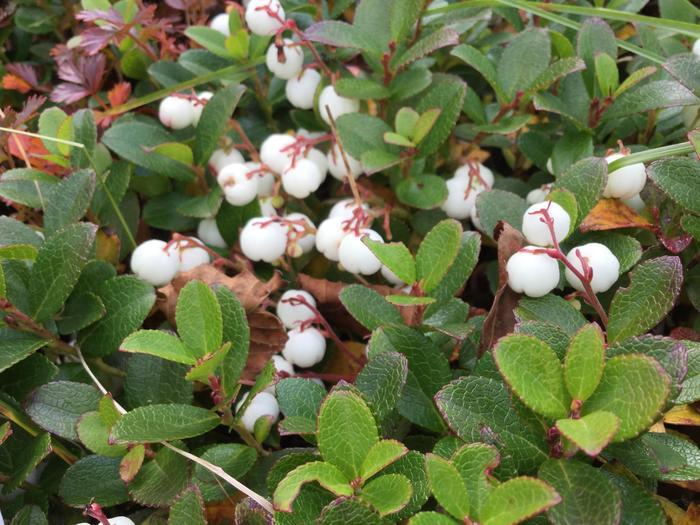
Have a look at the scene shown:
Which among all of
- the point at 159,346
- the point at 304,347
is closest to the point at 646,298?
the point at 304,347

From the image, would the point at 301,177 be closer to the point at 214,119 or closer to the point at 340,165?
the point at 340,165

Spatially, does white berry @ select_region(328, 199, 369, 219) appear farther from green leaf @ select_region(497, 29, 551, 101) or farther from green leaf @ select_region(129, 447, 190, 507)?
green leaf @ select_region(129, 447, 190, 507)

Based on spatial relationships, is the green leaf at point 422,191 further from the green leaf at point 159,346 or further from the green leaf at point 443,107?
the green leaf at point 159,346

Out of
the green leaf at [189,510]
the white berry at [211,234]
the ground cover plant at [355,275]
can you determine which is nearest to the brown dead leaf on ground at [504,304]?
the ground cover plant at [355,275]

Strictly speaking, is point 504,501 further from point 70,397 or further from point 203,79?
point 203,79

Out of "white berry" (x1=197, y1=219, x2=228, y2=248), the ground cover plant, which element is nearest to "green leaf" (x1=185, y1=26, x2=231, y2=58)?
the ground cover plant

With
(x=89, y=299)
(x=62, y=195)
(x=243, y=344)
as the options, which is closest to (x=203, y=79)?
(x=62, y=195)
